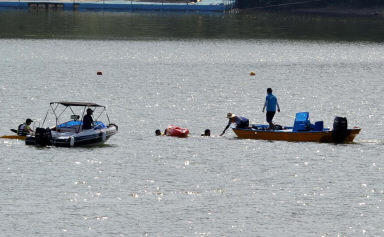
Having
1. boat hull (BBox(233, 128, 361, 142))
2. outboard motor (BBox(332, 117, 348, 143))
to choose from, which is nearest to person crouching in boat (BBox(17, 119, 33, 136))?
boat hull (BBox(233, 128, 361, 142))

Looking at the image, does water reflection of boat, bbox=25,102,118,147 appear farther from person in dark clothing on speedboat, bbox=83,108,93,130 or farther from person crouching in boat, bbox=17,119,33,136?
person crouching in boat, bbox=17,119,33,136

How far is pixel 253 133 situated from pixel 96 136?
9.95 meters

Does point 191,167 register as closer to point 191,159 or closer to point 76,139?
point 191,159

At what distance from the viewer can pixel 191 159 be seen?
5519 centimetres

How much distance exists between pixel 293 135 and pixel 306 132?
0.95 m

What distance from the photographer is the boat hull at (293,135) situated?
58.3m

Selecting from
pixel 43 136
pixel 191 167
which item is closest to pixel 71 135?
pixel 43 136

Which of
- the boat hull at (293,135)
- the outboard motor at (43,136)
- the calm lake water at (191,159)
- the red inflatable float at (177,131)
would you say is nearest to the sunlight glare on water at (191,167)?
the calm lake water at (191,159)

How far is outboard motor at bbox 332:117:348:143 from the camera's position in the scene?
57375 millimetres

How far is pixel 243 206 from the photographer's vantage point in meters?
45.3

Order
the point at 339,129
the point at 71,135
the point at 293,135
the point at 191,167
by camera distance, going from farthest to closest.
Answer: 1. the point at 293,135
2. the point at 339,129
3. the point at 71,135
4. the point at 191,167

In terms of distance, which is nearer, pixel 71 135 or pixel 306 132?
pixel 71 135

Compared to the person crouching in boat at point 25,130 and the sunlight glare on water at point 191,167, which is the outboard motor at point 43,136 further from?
the person crouching in boat at point 25,130

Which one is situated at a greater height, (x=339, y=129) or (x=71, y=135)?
(x=339, y=129)
